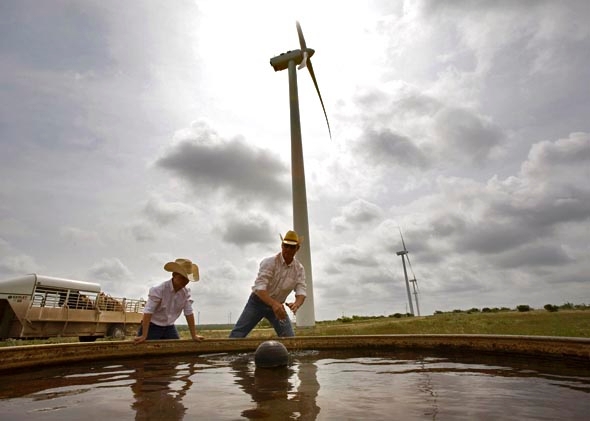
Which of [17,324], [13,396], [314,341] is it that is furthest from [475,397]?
[17,324]

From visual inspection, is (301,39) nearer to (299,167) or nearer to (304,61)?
(304,61)

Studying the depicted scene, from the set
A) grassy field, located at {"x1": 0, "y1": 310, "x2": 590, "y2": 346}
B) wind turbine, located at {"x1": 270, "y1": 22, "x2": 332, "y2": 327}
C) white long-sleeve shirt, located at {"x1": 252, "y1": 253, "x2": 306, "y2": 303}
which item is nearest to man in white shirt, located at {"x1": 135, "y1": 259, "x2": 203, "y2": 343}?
white long-sleeve shirt, located at {"x1": 252, "y1": 253, "x2": 306, "y2": 303}

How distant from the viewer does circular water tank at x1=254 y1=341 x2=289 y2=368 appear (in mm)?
4277

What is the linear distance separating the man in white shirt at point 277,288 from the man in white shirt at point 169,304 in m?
1.02

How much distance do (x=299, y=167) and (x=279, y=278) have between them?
1277 centimetres

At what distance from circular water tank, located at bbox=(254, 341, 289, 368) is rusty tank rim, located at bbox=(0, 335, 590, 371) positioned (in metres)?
2.11

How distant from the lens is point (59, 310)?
14.9 metres

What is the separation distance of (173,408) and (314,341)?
15.2 feet

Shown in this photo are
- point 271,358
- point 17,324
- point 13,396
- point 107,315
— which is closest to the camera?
point 13,396

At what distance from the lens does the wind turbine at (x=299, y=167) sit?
54.7 ft

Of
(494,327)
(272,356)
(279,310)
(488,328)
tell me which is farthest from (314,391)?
(494,327)

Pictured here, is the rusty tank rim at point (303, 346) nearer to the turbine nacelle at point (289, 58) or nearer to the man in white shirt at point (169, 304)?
the man in white shirt at point (169, 304)

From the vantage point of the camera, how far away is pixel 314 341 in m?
6.82

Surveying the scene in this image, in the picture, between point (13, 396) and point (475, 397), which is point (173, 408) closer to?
point (13, 396)
